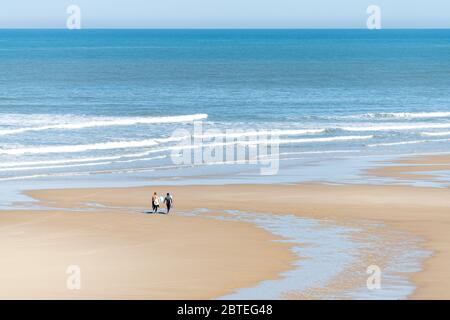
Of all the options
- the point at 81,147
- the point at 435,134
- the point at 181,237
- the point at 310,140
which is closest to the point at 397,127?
the point at 435,134

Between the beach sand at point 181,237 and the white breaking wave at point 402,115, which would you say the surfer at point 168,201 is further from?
the white breaking wave at point 402,115

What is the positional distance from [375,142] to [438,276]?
3013 centimetres

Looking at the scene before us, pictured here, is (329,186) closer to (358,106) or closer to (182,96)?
(358,106)

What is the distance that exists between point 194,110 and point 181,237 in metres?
42.3

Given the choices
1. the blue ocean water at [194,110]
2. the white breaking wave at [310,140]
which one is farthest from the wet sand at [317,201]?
the white breaking wave at [310,140]

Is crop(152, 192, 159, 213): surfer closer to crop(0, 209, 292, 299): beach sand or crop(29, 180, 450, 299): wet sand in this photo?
crop(0, 209, 292, 299): beach sand

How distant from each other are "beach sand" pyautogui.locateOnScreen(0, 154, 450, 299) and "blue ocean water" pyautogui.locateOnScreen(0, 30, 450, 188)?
248 inches

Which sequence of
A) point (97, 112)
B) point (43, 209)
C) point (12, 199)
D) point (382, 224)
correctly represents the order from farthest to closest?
point (97, 112) → point (12, 199) → point (43, 209) → point (382, 224)

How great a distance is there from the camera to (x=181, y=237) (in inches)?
1030

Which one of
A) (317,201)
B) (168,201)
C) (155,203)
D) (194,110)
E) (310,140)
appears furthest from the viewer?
(194,110)

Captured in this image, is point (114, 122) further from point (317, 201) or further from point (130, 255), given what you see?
point (130, 255)

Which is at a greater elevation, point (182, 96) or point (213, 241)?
point (182, 96)

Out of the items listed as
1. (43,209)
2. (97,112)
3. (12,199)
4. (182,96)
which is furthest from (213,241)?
(182,96)

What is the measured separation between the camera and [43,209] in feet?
100.0
